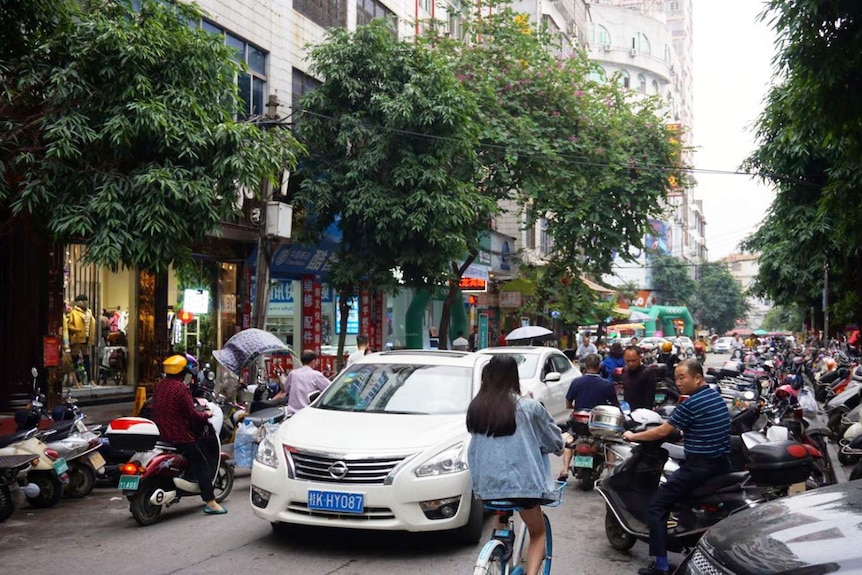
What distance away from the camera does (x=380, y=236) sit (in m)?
17.8

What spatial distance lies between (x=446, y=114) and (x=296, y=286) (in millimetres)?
7166

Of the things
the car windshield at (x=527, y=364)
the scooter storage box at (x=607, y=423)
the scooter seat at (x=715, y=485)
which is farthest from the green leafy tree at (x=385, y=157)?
the scooter seat at (x=715, y=485)

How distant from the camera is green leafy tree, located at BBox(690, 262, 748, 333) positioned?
94375mm

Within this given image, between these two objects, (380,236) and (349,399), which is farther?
(380,236)

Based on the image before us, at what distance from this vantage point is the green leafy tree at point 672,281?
8331 centimetres

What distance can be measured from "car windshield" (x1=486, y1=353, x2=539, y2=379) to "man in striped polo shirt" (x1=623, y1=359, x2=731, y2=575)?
6.23m

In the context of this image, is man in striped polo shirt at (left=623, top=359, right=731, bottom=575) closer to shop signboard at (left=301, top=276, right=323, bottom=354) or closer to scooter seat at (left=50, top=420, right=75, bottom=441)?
scooter seat at (left=50, top=420, right=75, bottom=441)

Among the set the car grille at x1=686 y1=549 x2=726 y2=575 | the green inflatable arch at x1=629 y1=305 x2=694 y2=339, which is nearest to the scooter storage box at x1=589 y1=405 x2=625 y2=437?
the car grille at x1=686 y1=549 x2=726 y2=575

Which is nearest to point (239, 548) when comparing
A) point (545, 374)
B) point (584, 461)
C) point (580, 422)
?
point (584, 461)

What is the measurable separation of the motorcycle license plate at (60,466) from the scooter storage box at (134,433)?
138 centimetres

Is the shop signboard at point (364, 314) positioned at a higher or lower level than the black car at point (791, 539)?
higher

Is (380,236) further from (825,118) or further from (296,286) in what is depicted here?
(825,118)

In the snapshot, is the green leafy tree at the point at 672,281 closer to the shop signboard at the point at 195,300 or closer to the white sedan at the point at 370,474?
the shop signboard at the point at 195,300

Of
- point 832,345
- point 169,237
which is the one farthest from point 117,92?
point 832,345
